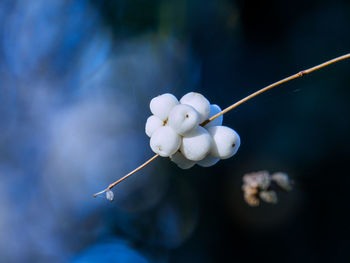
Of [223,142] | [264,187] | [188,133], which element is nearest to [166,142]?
→ [188,133]

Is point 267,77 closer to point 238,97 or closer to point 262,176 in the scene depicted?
point 238,97

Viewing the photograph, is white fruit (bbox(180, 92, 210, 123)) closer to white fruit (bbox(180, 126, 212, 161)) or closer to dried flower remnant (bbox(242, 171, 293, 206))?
white fruit (bbox(180, 126, 212, 161))

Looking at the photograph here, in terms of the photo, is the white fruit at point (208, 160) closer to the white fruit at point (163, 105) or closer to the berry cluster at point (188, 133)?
the berry cluster at point (188, 133)

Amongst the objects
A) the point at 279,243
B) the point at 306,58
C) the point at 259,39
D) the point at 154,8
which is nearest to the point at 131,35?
the point at 154,8

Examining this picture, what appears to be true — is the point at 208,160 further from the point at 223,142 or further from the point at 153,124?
the point at 153,124

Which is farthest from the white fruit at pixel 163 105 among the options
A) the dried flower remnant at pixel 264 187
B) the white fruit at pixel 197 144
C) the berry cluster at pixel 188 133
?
the dried flower remnant at pixel 264 187

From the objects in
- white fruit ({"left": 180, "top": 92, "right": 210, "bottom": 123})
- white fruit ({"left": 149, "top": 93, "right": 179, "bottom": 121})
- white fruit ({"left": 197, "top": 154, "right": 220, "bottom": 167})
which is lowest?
white fruit ({"left": 197, "top": 154, "right": 220, "bottom": 167})

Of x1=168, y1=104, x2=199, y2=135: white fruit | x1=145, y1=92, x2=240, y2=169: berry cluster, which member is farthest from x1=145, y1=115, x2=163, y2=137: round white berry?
x1=168, y1=104, x2=199, y2=135: white fruit
